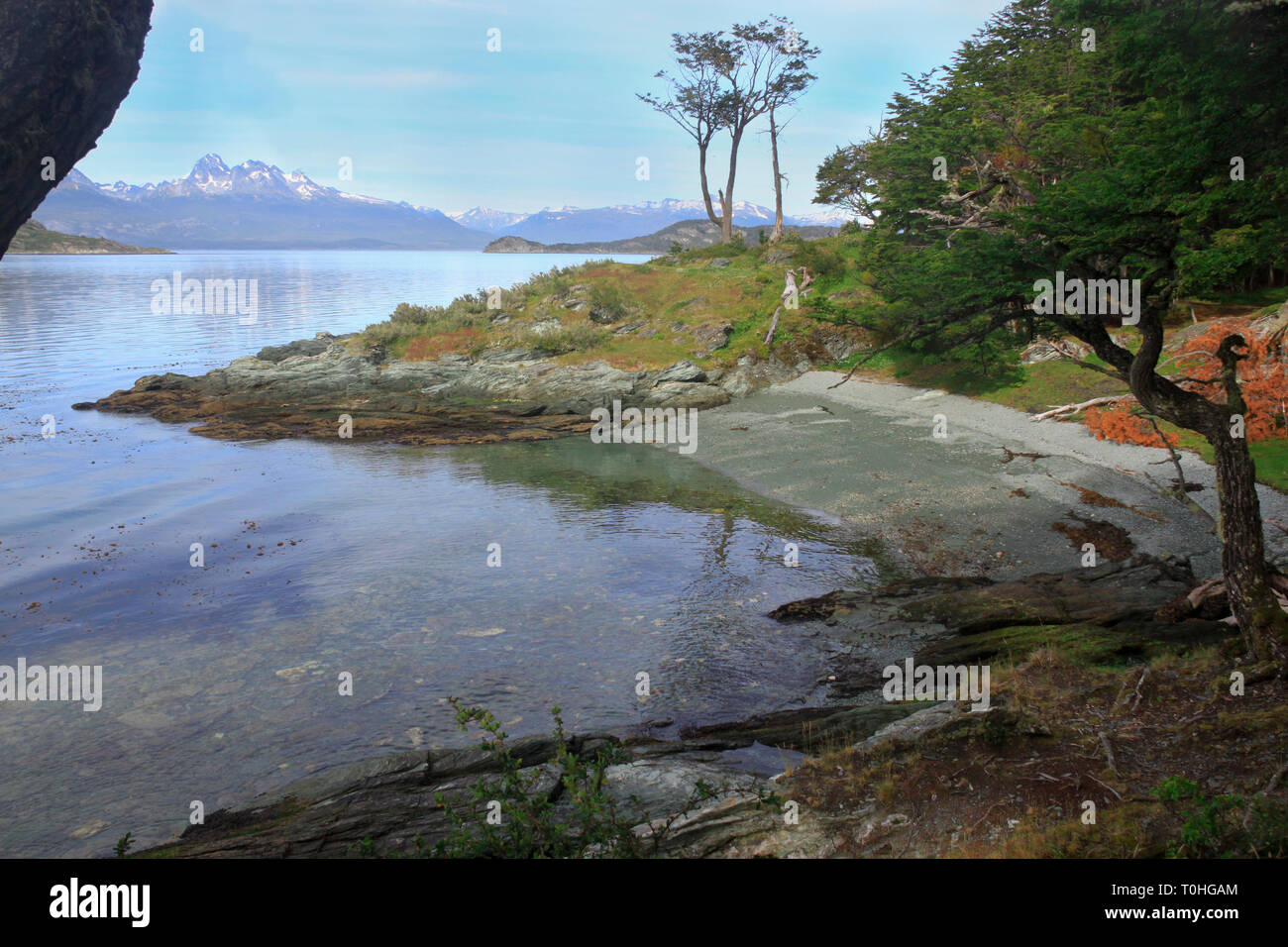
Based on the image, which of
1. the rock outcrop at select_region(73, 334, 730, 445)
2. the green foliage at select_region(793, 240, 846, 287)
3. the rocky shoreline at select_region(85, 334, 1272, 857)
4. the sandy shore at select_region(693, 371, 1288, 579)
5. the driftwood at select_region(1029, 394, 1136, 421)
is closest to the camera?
the rocky shoreline at select_region(85, 334, 1272, 857)

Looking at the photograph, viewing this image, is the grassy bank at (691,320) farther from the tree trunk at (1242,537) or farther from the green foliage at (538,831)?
the green foliage at (538,831)

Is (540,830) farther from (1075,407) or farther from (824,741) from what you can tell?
(1075,407)

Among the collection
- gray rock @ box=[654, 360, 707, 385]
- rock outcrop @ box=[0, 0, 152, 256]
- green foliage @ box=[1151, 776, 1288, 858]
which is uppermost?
rock outcrop @ box=[0, 0, 152, 256]

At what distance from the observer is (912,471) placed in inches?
976

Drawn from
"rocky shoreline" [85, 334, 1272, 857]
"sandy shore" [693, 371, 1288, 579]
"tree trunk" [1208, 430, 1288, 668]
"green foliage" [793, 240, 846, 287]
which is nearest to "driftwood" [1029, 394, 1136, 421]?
"sandy shore" [693, 371, 1288, 579]

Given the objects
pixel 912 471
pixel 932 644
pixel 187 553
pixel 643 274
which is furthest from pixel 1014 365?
pixel 187 553

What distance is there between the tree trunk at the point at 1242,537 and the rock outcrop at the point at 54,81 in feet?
47.2

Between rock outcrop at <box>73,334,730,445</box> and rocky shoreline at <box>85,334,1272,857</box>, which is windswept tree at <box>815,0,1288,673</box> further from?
rock outcrop at <box>73,334,730,445</box>

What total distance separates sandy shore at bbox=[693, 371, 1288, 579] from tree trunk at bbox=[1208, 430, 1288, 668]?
19.5 ft

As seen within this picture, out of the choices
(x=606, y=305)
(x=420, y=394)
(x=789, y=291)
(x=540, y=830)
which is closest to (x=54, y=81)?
(x=540, y=830)

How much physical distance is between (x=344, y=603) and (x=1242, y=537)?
54.8 ft

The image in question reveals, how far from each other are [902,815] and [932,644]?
22.5 feet

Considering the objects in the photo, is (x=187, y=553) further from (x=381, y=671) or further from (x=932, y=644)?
(x=932, y=644)

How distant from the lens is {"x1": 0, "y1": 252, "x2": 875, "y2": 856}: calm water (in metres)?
11.9
